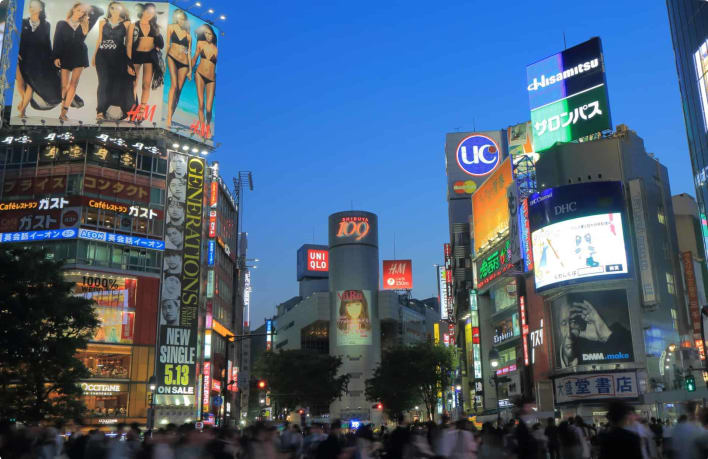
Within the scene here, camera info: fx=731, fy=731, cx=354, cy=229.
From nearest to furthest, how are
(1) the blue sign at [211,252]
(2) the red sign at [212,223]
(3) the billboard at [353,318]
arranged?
(1) the blue sign at [211,252] → (2) the red sign at [212,223] → (3) the billboard at [353,318]

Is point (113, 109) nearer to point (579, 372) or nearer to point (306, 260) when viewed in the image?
point (579, 372)

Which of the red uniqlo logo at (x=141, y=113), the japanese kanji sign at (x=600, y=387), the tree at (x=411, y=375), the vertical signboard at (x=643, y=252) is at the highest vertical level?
the red uniqlo logo at (x=141, y=113)

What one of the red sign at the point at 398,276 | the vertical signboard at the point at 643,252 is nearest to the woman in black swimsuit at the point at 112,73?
the vertical signboard at the point at 643,252

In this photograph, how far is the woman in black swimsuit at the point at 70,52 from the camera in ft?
218

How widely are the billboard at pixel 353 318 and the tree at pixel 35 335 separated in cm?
7667

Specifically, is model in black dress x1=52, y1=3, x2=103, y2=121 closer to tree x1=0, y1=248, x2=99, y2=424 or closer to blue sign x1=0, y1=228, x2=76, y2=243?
blue sign x1=0, y1=228, x2=76, y2=243

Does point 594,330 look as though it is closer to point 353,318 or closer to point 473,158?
point 473,158

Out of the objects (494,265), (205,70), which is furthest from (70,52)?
(494,265)

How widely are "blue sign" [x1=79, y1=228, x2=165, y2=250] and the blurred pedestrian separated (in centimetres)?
5784

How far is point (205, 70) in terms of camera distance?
70875 mm

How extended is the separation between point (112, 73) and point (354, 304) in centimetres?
5879

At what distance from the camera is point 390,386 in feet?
263

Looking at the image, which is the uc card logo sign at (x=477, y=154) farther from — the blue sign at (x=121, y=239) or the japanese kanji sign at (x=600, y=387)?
the japanese kanji sign at (x=600, y=387)

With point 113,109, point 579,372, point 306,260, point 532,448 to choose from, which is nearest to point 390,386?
point 579,372
